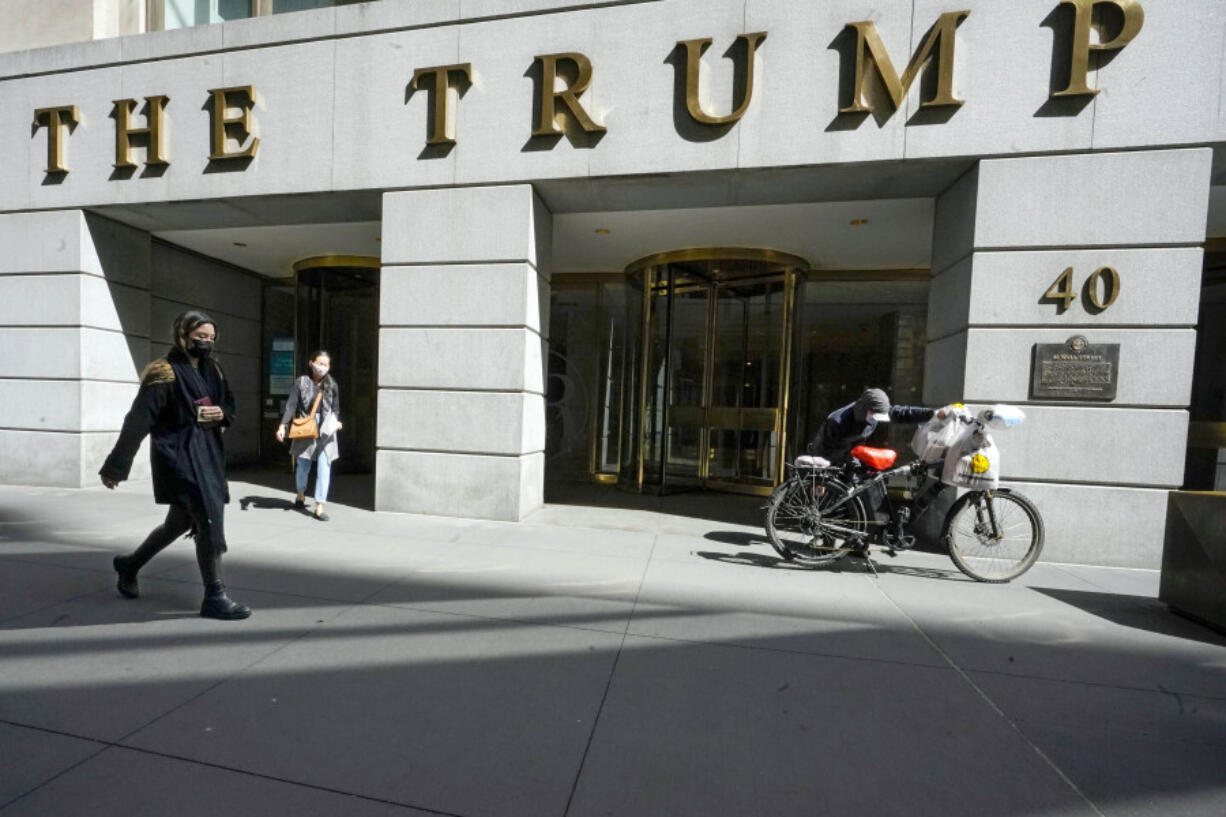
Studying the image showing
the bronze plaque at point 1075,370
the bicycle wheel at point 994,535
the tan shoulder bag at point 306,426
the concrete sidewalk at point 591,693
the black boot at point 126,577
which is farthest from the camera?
the tan shoulder bag at point 306,426

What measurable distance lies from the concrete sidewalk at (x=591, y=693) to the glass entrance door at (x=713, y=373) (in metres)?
4.27

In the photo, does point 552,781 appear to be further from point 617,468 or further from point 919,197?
point 617,468

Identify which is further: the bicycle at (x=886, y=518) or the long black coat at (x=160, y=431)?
the bicycle at (x=886, y=518)

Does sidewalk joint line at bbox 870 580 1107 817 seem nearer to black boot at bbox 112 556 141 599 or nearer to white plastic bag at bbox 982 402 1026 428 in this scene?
white plastic bag at bbox 982 402 1026 428

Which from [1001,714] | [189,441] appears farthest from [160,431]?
[1001,714]

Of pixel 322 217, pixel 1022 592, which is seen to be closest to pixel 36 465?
pixel 322 217

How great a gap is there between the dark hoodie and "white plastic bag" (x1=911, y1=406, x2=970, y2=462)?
128 mm

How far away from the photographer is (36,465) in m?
6.97

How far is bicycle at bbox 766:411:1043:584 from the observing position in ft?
13.9

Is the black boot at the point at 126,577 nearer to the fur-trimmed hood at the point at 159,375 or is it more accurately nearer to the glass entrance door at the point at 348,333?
the fur-trimmed hood at the point at 159,375

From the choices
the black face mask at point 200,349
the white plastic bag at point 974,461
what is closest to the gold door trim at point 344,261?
the black face mask at point 200,349

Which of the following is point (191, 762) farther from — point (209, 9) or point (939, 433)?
point (209, 9)

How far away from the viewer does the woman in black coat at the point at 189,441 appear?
2.92 m

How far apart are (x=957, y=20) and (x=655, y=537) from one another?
211 inches
